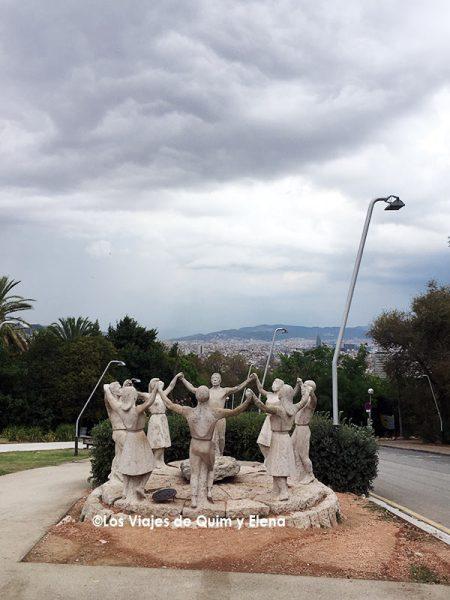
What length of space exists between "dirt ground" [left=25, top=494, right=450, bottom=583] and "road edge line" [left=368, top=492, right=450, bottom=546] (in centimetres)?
22

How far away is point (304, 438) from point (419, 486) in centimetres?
640

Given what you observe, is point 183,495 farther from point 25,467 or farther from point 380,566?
point 25,467

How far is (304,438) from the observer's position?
38.4 ft

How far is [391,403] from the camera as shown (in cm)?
5194

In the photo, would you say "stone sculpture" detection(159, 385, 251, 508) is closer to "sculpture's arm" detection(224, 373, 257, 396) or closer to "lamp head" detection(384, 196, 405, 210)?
"sculpture's arm" detection(224, 373, 257, 396)

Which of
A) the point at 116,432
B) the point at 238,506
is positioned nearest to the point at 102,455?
the point at 116,432

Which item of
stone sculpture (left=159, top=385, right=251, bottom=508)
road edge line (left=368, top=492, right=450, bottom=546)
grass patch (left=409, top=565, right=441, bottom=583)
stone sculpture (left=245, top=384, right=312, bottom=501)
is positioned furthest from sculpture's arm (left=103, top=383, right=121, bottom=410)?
grass patch (left=409, top=565, right=441, bottom=583)

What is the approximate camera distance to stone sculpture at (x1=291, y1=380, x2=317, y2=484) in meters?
11.5

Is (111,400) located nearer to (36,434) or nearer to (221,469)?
(221,469)

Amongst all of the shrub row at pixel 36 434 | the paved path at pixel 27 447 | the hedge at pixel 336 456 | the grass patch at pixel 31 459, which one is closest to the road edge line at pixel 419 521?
the hedge at pixel 336 456

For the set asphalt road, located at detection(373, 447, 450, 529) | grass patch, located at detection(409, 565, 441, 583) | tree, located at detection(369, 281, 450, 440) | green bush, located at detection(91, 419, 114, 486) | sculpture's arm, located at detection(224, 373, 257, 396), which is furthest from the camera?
tree, located at detection(369, 281, 450, 440)

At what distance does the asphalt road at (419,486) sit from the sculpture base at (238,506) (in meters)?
2.72

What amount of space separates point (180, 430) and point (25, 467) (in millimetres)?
7644

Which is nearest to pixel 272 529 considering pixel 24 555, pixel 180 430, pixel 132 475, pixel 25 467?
pixel 132 475
